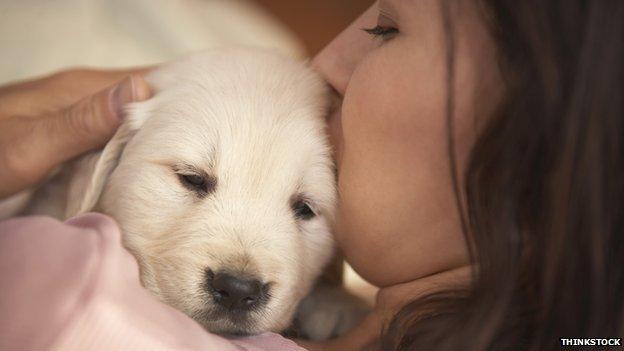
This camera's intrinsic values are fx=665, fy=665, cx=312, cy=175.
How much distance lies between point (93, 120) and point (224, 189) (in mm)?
420

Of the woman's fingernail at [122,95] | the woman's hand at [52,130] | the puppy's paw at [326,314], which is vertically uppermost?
the woman's fingernail at [122,95]

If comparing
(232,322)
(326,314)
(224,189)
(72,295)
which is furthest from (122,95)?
(72,295)

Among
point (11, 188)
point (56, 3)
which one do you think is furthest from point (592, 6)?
point (56, 3)

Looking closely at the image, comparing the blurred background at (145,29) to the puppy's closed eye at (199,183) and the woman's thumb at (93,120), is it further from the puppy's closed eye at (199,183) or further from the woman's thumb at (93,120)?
the puppy's closed eye at (199,183)

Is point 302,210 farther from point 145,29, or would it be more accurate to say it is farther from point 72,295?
point 145,29

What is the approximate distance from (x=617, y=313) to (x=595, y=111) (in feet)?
1.09

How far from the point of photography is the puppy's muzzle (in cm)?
126

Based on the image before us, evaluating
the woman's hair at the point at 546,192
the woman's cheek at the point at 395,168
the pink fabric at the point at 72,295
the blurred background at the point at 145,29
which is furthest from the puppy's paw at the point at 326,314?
the blurred background at the point at 145,29

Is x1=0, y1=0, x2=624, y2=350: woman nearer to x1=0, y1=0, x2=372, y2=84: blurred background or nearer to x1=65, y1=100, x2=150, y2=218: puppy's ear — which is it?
x1=65, y1=100, x2=150, y2=218: puppy's ear

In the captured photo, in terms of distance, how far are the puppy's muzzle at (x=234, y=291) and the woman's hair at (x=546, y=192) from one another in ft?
0.96

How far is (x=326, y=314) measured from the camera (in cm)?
165

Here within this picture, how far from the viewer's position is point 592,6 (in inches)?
37.8

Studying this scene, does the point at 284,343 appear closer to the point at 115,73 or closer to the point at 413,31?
the point at 413,31

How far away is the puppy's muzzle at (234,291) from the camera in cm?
126
